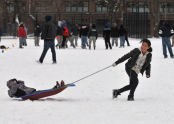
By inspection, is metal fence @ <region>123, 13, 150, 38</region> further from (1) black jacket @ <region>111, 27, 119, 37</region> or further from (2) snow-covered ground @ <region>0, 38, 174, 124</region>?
(2) snow-covered ground @ <region>0, 38, 174, 124</region>

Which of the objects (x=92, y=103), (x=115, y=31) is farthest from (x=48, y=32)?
(x=115, y=31)

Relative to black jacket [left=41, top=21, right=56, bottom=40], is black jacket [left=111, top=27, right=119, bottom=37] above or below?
below

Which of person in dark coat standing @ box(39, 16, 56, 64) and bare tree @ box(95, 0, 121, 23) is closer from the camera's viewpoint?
person in dark coat standing @ box(39, 16, 56, 64)

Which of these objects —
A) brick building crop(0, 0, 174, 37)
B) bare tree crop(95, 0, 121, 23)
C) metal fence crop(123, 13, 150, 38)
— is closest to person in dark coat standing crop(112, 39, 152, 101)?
metal fence crop(123, 13, 150, 38)

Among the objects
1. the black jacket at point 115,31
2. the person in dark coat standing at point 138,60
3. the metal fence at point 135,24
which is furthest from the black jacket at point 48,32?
the metal fence at point 135,24

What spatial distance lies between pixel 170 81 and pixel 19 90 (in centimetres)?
513

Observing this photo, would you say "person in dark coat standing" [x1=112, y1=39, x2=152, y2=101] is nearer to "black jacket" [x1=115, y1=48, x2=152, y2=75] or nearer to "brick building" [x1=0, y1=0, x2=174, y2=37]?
"black jacket" [x1=115, y1=48, x2=152, y2=75]

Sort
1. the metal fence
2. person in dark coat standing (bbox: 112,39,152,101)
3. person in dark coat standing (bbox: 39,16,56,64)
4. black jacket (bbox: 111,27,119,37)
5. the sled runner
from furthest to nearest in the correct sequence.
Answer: the metal fence → black jacket (bbox: 111,27,119,37) → person in dark coat standing (bbox: 39,16,56,64) → person in dark coat standing (bbox: 112,39,152,101) → the sled runner

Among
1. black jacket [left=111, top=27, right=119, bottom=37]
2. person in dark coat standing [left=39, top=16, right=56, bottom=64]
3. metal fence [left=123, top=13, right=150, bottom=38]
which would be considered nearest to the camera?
person in dark coat standing [left=39, top=16, right=56, bottom=64]

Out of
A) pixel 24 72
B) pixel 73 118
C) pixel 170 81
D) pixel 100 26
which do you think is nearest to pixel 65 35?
pixel 24 72

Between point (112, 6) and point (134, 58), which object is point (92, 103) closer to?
point (134, 58)

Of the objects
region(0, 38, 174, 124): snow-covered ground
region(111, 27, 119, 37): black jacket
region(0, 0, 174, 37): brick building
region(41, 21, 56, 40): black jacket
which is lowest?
region(0, 38, 174, 124): snow-covered ground

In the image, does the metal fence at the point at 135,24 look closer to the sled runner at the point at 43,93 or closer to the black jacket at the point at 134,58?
the black jacket at the point at 134,58

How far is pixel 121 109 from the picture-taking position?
7.82 m
